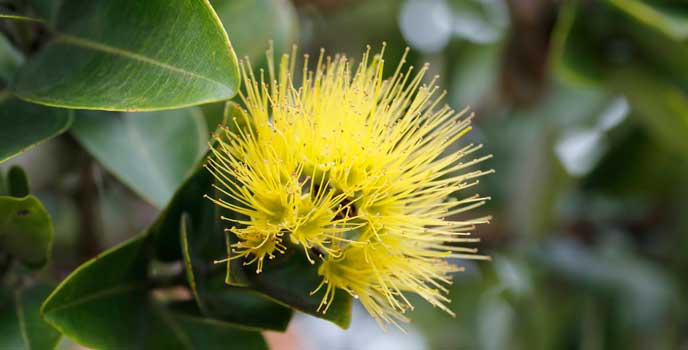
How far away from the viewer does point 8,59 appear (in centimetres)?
108

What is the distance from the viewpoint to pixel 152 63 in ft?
2.90

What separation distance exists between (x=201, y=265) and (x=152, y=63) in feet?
0.83

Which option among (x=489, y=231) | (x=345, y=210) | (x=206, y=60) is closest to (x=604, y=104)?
(x=489, y=231)

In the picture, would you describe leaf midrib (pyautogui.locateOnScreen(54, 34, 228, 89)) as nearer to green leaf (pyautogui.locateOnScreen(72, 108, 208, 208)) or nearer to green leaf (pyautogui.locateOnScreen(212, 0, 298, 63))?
green leaf (pyautogui.locateOnScreen(72, 108, 208, 208))

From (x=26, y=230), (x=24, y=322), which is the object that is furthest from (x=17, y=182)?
(x=24, y=322)

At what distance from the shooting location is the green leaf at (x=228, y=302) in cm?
96

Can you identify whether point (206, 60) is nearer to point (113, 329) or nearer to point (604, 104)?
point (113, 329)

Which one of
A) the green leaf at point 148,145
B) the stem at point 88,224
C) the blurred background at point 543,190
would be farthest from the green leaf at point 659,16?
the stem at point 88,224

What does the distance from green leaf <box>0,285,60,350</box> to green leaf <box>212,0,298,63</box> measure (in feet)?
1.65

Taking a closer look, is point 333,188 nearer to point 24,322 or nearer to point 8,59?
point 24,322

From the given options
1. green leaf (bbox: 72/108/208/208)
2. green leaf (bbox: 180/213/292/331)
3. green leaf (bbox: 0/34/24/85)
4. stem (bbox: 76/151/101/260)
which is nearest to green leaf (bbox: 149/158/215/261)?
green leaf (bbox: 180/213/292/331)

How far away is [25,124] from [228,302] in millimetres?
322

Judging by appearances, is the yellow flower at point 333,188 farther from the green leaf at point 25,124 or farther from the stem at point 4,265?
the stem at point 4,265

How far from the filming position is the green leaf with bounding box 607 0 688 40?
4.63 ft
